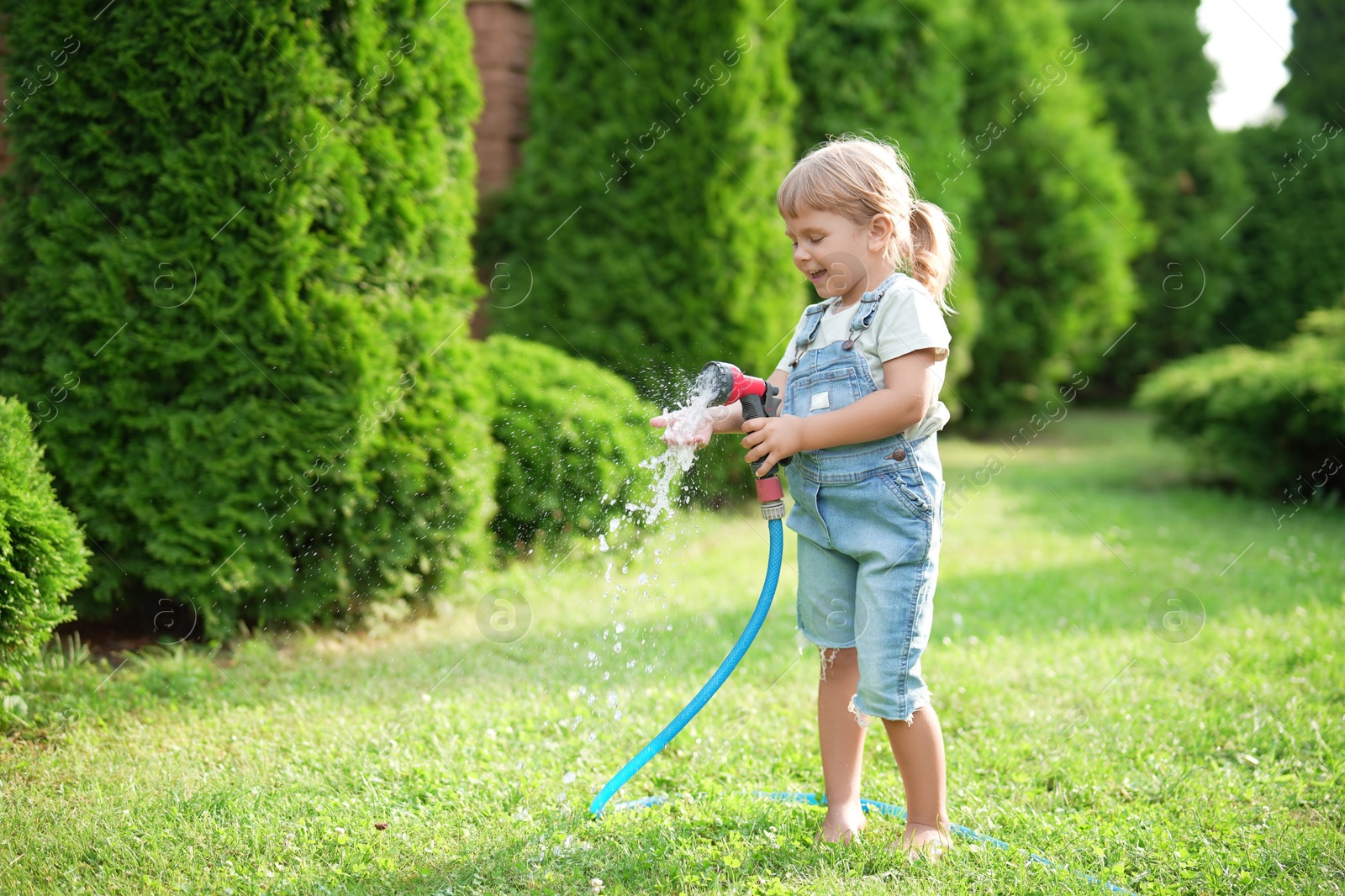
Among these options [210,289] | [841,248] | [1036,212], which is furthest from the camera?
[1036,212]

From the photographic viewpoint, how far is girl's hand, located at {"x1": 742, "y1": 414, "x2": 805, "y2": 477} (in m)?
2.30

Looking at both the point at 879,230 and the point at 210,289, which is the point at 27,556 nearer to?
the point at 210,289

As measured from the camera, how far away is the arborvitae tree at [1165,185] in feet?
41.5

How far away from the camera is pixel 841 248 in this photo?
238cm

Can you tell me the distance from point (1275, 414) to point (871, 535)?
6.26m

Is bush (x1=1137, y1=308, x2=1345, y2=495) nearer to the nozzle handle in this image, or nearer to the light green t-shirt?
the light green t-shirt

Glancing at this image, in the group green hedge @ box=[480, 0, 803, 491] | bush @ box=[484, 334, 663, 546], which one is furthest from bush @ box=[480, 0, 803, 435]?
bush @ box=[484, 334, 663, 546]

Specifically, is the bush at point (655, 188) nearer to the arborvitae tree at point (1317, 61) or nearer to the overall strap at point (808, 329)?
the overall strap at point (808, 329)

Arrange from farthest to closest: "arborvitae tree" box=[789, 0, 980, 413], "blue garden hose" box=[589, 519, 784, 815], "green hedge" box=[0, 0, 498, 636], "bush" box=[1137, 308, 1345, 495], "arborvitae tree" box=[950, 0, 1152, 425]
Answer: "arborvitae tree" box=[950, 0, 1152, 425], "arborvitae tree" box=[789, 0, 980, 413], "bush" box=[1137, 308, 1345, 495], "green hedge" box=[0, 0, 498, 636], "blue garden hose" box=[589, 519, 784, 815]

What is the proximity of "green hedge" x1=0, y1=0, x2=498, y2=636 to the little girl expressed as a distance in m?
1.96

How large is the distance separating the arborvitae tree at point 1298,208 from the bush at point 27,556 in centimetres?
1350

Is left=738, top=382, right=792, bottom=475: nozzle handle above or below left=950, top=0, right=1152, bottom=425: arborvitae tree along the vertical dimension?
below

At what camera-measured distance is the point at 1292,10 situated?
45.2 feet

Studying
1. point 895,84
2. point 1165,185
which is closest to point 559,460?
point 895,84
